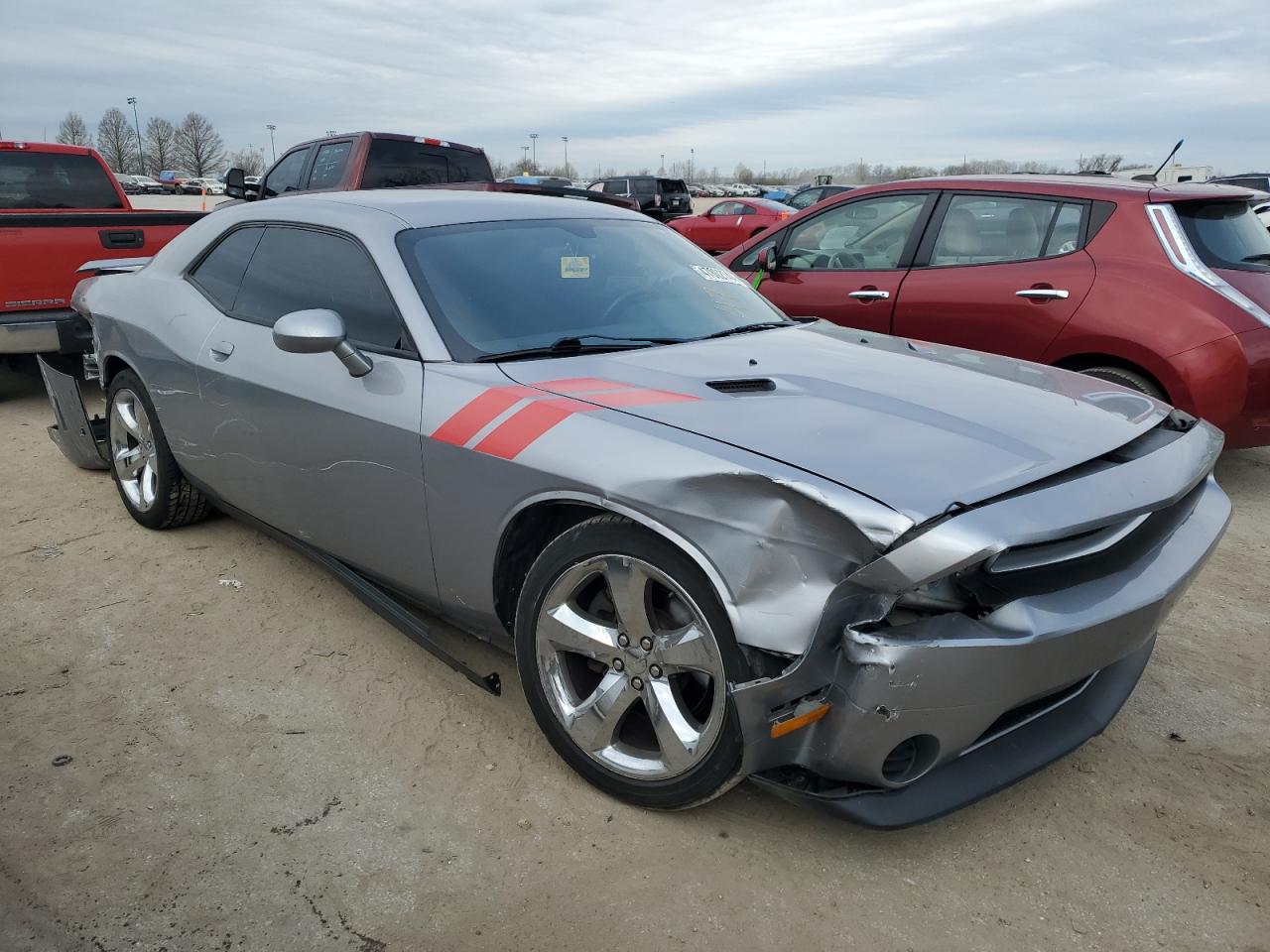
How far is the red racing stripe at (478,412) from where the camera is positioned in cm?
263

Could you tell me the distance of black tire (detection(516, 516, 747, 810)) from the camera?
217cm

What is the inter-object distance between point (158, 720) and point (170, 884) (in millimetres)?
804

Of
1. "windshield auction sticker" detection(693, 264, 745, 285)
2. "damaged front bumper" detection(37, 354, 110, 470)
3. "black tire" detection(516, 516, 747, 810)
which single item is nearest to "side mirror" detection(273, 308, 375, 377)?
"black tire" detection(516, 516, 747, 810)

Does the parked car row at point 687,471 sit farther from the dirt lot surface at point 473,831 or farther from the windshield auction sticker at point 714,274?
the dirt lot surface at point 473,831

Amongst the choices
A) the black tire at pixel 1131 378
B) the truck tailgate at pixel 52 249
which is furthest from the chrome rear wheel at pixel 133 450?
the black tire at pixel 1131 378

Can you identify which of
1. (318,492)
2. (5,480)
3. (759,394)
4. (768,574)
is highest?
(759,394)

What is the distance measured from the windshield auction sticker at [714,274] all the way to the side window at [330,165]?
19.2ft

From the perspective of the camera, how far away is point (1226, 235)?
16.1 feet

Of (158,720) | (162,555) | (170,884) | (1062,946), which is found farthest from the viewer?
(162,555)

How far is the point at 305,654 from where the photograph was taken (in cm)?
336

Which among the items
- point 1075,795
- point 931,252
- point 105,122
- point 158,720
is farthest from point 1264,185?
point 105,122

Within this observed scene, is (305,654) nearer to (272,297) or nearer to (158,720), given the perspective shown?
(158,720)

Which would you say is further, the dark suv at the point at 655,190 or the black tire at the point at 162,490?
the dark suv at the point at 655,190

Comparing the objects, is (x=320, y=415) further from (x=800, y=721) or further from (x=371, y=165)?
(x=371, y=165)
